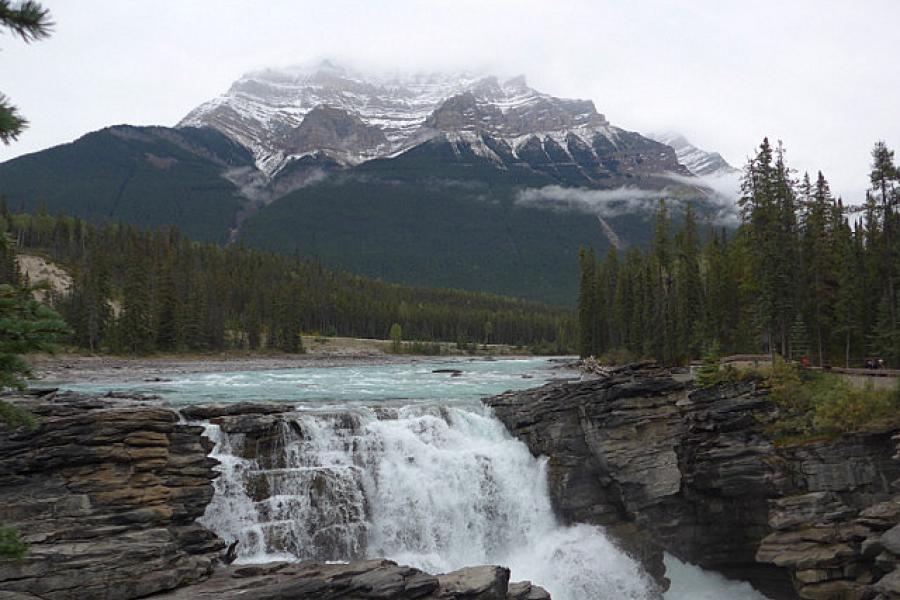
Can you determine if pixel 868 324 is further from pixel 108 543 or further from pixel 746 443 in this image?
pixel 108 543

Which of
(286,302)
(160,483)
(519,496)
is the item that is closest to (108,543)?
(160,483)

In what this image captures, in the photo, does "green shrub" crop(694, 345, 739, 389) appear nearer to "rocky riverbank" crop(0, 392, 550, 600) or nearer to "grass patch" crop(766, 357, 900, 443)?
"grass patch" crop(766, 357, 900, 443)

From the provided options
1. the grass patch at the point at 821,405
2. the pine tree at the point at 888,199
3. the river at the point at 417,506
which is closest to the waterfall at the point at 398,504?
the river at the point at 417,506

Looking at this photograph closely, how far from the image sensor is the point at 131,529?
67.9 ft

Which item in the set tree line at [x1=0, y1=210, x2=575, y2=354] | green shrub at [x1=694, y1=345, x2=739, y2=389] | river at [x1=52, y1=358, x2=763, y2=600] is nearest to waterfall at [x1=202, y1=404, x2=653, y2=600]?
river at [x1=52, y1=358, x2=763, y2=600]

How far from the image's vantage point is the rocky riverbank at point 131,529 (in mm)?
18359

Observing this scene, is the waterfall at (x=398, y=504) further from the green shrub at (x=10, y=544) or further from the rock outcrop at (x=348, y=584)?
the green shrub at (x=10, y=544)

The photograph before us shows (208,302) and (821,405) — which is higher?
(208,302)

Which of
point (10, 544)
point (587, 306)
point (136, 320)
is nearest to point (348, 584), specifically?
point (10, 544)

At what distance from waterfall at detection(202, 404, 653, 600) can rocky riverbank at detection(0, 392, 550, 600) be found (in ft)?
6.89

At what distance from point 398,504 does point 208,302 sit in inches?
3913

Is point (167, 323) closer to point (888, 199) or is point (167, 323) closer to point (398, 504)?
point (398, 504)

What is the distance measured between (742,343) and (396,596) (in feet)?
153

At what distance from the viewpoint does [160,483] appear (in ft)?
76.2
